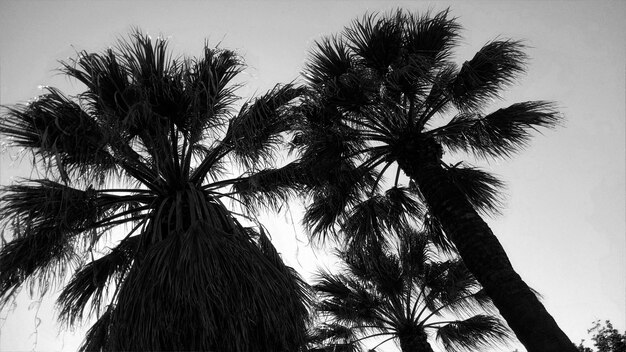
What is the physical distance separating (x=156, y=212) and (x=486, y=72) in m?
5.01

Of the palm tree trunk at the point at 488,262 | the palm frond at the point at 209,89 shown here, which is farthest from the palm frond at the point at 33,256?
the palm tree trunk at the point at 488,262

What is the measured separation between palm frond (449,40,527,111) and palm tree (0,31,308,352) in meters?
2.61

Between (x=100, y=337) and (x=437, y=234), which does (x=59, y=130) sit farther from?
(x=437, y=234)

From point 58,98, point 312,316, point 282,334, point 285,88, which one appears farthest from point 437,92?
point 58,98

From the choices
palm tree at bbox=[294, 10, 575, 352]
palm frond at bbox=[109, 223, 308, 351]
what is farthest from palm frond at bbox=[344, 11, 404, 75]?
palm frond at bbox=[109, 223, 308, 351]

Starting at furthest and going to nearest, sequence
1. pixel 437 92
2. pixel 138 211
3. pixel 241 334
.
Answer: pixel 437 92, pixel 138 211, pixel 241 334

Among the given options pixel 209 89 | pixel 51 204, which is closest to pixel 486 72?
pixel 209 89

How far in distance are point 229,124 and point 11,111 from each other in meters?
2.38

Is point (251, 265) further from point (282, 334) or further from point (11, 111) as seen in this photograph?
point (11, 111)

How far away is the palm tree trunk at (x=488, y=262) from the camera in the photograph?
4634 millimetres

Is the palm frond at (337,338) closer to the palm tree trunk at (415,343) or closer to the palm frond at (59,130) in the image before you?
the palm tree trunk at (415,343)

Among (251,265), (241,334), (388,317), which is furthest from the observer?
(388,317)

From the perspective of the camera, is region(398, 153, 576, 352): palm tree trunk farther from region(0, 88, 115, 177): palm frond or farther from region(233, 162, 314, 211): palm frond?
region(0, 88, 115, 177): palm frond

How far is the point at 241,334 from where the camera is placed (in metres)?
4.48
